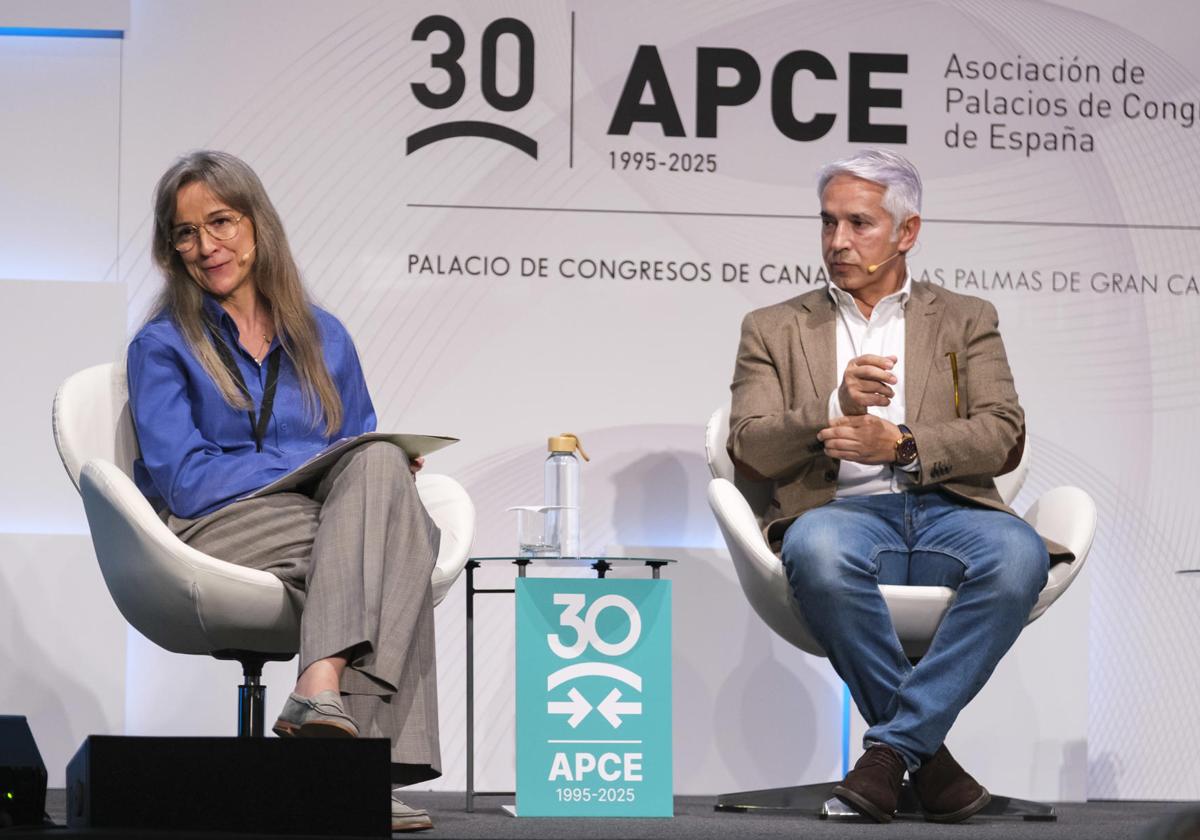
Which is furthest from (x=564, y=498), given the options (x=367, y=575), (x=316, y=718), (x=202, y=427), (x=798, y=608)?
(x=316, y=718)

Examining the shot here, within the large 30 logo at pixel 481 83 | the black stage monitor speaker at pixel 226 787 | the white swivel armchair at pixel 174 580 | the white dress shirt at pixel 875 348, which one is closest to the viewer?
the black stage monitor speaker at pixel 226 787

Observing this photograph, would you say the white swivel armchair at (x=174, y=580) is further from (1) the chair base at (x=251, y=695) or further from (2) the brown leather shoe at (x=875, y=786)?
(2) the brown leather shoe at (x=875, y=786)

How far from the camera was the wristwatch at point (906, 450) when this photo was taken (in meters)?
3.41

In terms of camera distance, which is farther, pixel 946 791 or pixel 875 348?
pixel 875 348

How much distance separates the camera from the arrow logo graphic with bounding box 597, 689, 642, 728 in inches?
125

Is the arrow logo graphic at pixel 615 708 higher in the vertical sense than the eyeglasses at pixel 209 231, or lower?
lower

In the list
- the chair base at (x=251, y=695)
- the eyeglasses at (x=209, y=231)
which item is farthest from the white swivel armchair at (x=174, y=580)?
Answer: the eyeglasses at (x=209, y=231)

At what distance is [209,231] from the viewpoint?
11.2 feet

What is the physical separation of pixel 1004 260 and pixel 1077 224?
0.25 m

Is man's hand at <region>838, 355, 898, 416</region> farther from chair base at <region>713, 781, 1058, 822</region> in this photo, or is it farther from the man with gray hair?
chair base at <region>713, 781, 1058, 822</region>

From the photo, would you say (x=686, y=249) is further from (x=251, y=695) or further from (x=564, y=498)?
(x=251, y=695)

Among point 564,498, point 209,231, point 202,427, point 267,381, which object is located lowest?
point 564,498

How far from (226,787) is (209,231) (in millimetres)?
1548

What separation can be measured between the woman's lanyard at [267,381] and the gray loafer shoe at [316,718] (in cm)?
74
